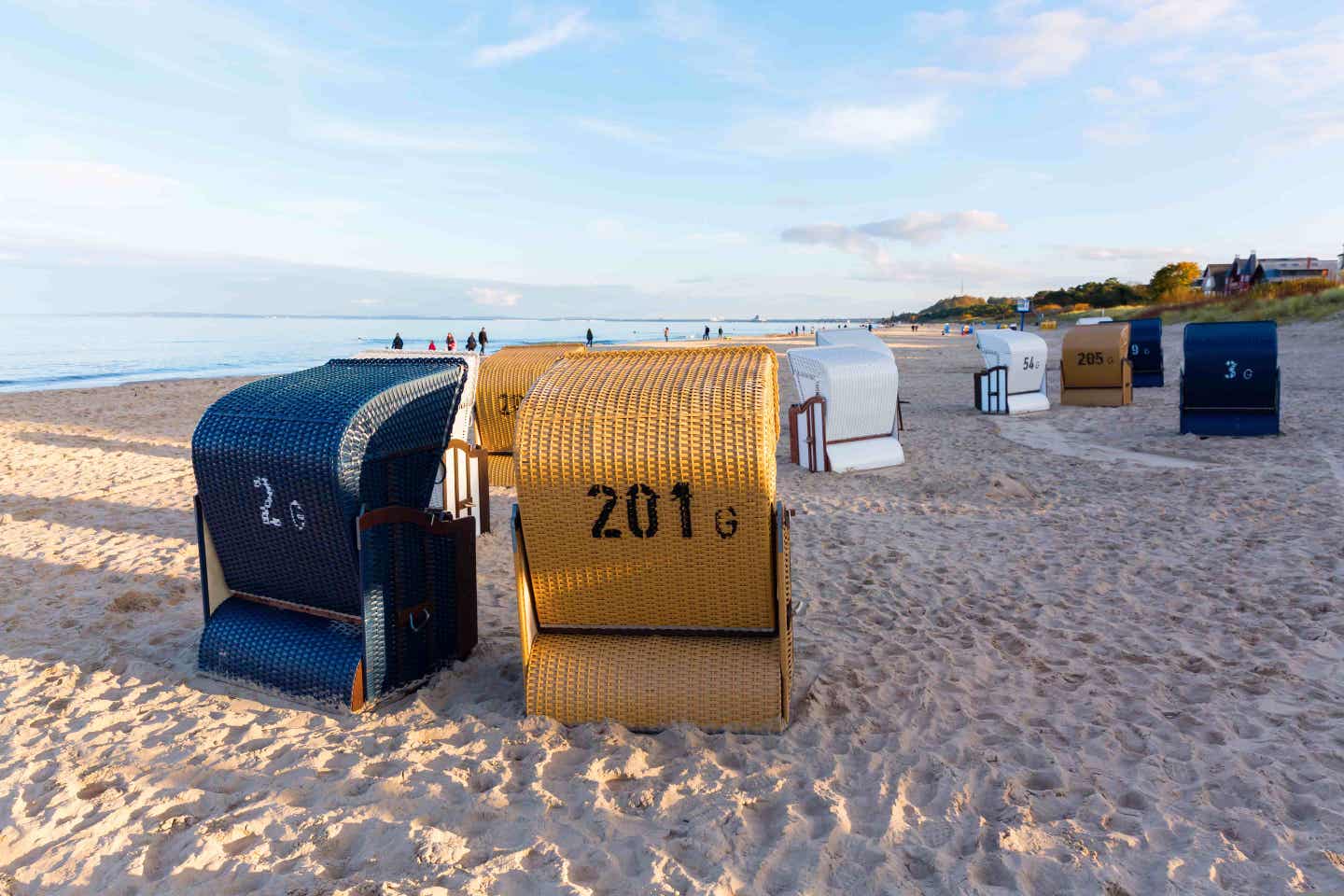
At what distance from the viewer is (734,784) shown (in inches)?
135

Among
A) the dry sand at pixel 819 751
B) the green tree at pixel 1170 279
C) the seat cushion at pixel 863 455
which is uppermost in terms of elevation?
the green tree at pixel 1170 279

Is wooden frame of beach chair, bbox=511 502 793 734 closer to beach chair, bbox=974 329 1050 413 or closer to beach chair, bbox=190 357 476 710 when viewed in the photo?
beach chair, bbox=190 357 476 710

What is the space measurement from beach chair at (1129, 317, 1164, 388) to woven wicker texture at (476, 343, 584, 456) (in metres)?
17.1

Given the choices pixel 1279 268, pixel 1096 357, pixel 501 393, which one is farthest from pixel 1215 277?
pixel 501 393

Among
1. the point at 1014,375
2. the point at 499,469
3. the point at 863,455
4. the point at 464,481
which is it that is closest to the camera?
the point at 464,481

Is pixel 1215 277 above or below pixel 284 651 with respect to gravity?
above

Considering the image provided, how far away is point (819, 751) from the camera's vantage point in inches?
147

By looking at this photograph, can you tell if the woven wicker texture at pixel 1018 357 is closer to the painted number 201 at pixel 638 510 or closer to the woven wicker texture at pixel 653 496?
the woven wicker texture at pixel 653 496

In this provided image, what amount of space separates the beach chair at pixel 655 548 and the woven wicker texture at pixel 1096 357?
51.4ft

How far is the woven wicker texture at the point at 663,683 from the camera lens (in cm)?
392

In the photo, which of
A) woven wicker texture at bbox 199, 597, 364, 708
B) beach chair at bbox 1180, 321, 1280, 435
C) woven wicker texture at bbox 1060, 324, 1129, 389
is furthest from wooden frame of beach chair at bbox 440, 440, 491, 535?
woven wicker texture at bbox 1060, 324, 1129, 389

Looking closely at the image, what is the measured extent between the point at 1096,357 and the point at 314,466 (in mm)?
17617

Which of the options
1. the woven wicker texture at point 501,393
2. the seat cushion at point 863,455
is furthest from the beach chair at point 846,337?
the woven wicker texture at point 501,393

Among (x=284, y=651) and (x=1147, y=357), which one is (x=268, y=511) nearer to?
(x=284, y=651)
